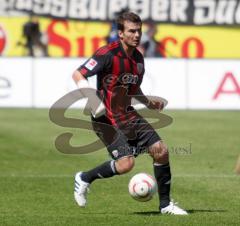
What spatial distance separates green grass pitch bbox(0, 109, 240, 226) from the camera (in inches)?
386

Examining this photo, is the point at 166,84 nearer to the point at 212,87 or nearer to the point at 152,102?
the point at 212,87

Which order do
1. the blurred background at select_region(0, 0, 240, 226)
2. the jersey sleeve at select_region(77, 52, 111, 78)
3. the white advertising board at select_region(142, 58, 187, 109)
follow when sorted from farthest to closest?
the white advertising board at select_region(142, 58, 187, 109) < the blurred background at select_region(0, 0, 240, 226) < the jersey sleeve at select_region(77, 52, 111, 78)

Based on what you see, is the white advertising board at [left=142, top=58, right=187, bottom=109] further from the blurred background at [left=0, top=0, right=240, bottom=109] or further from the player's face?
the player's face

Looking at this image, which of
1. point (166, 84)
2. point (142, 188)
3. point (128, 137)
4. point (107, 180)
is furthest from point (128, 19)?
point (166, 84)

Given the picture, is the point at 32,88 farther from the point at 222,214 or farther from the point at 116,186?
the point at 222,214

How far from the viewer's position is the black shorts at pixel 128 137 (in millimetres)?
10109

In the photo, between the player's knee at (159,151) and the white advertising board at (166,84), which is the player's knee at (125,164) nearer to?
the player's knee at (159,151)

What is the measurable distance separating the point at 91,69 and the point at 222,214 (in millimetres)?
2250

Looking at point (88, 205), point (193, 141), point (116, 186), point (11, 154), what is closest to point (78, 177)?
point (88, 205)

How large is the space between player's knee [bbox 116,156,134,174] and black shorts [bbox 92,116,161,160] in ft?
0.19

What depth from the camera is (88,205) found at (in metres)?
10.9

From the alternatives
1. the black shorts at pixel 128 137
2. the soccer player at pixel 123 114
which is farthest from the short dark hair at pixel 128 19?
the black shorts at pixel 128 137

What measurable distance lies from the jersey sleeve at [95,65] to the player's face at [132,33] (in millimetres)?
299

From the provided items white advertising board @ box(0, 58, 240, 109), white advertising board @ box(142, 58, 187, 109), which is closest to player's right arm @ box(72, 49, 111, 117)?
white advertising board @ box(142, 58, 187, 109)
